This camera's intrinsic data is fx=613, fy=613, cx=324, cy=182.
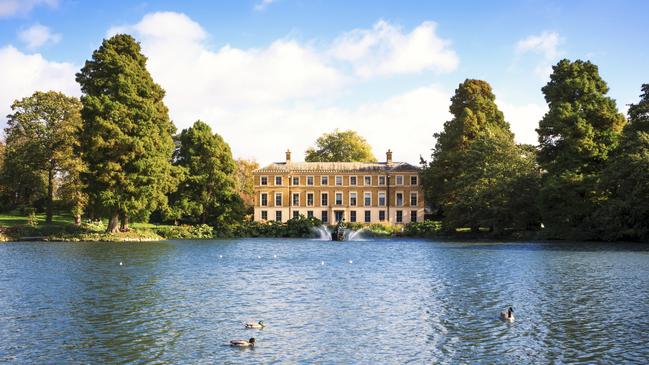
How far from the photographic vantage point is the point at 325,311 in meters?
17.6

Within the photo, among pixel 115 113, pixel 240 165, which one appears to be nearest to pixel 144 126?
pixel 115 113

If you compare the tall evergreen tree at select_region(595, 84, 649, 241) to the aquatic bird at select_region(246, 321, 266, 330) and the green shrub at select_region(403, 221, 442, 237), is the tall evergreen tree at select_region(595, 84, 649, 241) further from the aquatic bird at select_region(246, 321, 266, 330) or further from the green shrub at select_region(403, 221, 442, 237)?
the aquatic bird at select_region(246, 321, 266, 330)

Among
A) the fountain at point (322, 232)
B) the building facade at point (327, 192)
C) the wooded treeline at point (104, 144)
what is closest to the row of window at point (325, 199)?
the building facade at point (327, 192)

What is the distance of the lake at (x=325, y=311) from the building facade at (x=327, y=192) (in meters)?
46.8

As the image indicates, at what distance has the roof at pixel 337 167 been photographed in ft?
257

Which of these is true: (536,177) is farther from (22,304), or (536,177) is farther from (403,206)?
(22,304)

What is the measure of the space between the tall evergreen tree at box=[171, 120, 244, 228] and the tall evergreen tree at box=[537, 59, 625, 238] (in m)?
32.6

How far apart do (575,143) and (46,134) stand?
150ft

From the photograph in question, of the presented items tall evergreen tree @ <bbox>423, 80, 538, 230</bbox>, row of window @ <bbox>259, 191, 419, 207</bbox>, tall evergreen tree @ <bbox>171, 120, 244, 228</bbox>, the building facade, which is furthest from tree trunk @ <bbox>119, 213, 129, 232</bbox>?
tall evergreen tree @ <bbox>423, 80, 538, 230</bbox>

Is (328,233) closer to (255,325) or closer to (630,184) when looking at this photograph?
(630,184)

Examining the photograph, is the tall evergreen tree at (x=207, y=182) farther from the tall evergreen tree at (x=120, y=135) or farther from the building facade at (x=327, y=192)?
the tall evergreen tree at (x=120, y=135)

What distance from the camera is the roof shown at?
257 feet

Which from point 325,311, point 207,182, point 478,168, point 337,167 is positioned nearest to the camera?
point 325,311

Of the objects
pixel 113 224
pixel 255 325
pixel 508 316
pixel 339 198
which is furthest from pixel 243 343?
pixel 339 198
